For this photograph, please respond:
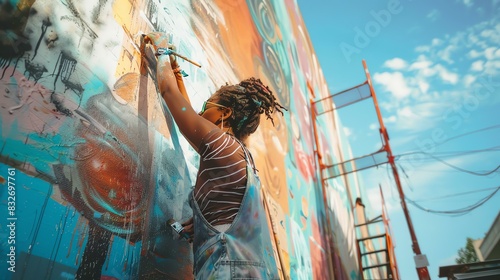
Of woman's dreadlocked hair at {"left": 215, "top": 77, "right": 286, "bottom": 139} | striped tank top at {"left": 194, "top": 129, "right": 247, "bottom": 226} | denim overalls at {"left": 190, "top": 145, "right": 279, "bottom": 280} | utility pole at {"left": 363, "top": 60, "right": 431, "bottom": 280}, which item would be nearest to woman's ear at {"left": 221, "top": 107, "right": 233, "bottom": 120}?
woman's dreadlocked hair at {"left": 215, "top": 77, "right": 286, "bottom": 139}

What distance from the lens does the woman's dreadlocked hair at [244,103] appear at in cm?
152

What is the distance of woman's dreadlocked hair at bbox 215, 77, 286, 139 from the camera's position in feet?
4.99

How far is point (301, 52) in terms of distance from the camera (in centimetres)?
712

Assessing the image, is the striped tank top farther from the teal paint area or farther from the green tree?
the green tree

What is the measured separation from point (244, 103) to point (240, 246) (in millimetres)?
687

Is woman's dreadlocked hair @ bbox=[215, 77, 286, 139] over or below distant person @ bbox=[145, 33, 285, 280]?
over

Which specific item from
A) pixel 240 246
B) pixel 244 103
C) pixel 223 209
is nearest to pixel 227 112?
pixel 244 103

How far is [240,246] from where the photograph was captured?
1080 millimetres

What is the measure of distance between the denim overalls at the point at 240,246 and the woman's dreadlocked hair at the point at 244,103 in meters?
0.36

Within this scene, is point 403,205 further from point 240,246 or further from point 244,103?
point 240,246

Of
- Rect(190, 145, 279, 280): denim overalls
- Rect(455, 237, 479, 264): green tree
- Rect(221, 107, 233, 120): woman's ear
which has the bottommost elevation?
Rect(190, 145, 279, 280): denim overalls

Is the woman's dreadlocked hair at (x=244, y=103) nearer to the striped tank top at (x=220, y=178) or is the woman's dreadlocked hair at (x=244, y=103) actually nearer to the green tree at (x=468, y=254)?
the striped tank top at (x=220, y=178)

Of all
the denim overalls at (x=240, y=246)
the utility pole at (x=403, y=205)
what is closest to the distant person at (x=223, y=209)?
the denim overalls at (x=240, y=246)

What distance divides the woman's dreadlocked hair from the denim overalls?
361 mm
